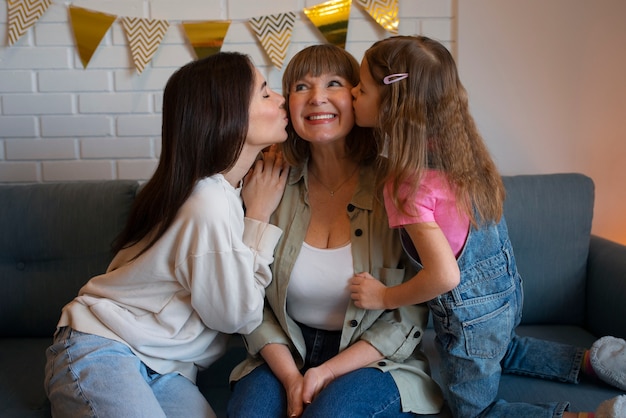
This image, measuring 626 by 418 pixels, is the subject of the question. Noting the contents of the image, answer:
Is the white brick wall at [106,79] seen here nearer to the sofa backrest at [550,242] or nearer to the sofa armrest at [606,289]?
A: the sofa backrest at [550,242]

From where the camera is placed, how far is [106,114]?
2248 mm

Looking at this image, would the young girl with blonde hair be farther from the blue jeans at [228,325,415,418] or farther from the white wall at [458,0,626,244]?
the white wall at [458,0,626,244]

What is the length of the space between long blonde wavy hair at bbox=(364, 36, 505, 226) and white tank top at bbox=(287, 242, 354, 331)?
25 centimetres

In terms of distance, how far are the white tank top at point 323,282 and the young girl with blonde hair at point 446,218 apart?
0.17 feet

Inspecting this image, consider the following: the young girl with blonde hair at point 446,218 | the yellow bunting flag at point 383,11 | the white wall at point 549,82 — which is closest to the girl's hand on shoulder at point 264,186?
the young girl with blonde hair at point 446,218

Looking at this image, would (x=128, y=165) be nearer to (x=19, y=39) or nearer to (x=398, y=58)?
(x=19, y=39)

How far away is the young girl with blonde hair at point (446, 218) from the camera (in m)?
1.32

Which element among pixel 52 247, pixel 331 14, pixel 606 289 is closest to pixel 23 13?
pixel 52 247

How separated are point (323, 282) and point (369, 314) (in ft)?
0.46

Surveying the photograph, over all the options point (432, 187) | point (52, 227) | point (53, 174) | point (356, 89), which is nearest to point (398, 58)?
point (356, 89)

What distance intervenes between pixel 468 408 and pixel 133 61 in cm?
168

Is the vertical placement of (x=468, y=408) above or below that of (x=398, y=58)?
below

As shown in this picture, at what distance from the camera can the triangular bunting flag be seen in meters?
2.18

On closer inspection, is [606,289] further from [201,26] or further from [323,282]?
[201,26]
